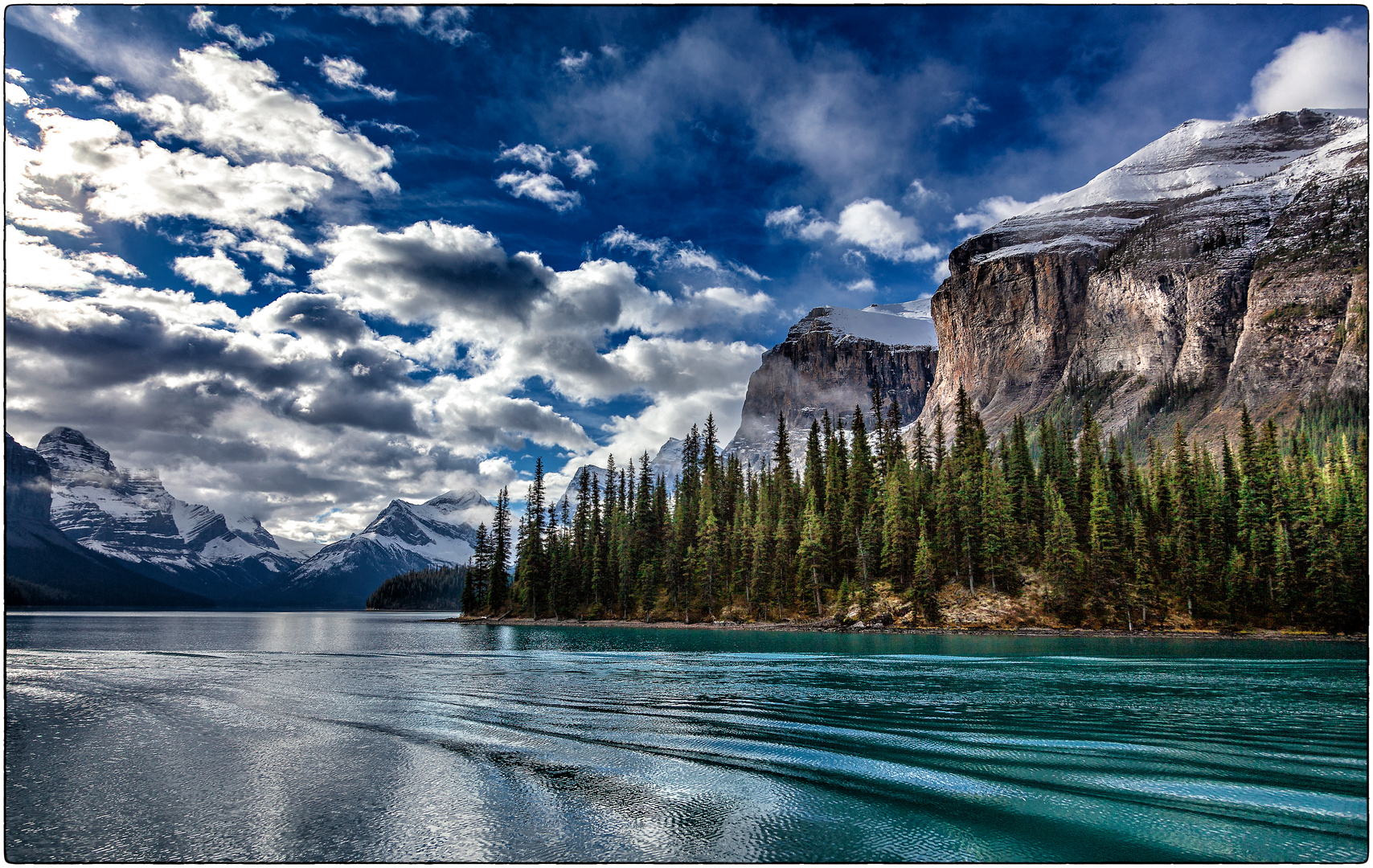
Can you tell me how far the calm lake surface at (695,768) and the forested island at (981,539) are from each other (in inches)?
A: 1904

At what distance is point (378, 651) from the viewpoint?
55.6 metres

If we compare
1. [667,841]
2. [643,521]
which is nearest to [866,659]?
[667,841]

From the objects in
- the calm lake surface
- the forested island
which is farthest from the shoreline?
the calm lake surface

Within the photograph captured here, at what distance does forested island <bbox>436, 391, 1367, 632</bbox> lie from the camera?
75.6 meters

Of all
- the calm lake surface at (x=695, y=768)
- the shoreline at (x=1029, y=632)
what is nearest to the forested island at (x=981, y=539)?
the shoreline at (x=1029, y=632)

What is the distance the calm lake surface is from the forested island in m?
48.4

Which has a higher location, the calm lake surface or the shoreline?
the calm lake surface

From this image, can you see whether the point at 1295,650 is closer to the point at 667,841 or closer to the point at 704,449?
the point at 667,841

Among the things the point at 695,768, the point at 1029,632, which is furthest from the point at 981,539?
the point at 695,768

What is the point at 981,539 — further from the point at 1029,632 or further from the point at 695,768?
the point at 695,768

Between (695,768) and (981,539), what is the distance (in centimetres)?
8178

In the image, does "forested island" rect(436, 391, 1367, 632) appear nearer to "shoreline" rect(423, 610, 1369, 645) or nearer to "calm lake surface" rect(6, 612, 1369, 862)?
"shoreline" rect(423, 610, 1369, 645)

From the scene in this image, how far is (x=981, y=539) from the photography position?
87438 mm

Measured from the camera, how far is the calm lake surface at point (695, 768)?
36.5 feet
